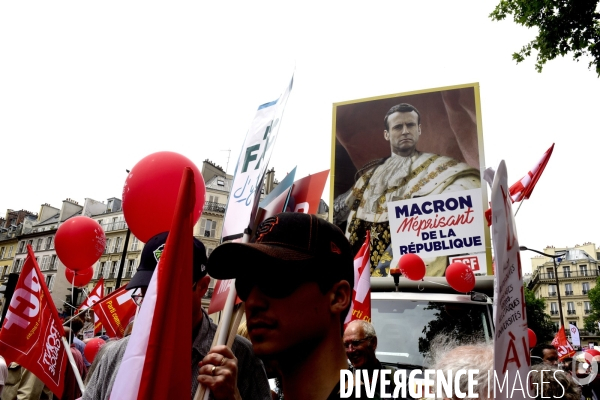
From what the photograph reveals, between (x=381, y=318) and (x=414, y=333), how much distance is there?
0.44 metres

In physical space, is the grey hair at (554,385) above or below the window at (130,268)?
below

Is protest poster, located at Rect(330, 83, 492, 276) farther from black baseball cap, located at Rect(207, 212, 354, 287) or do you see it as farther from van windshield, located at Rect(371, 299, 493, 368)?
black baseball cap, located at Rect(207, 212, 354, 287)

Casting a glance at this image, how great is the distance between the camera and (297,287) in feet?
4.23

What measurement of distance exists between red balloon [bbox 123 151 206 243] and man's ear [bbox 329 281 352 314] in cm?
199

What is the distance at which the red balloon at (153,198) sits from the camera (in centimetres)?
319

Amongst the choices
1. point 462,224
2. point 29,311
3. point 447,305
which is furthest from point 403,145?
point 29,311

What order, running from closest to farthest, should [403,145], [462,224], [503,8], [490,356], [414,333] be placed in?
[490,356]
[414,333]
[503,8]
[462,224]
[403,145]

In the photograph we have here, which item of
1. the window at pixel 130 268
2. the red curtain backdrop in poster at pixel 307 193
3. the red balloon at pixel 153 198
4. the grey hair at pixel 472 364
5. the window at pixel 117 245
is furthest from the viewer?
the window at pixel 117 245

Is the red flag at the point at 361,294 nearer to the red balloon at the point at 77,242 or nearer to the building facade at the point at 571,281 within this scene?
the red balloon at the point at 77,242

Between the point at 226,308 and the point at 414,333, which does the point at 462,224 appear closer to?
the point at 414,333

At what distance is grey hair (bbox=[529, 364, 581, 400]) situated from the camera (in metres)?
2.12

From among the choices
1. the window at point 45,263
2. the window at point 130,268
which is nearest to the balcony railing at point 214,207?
the window at point 130,268

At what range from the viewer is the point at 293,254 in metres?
1.30

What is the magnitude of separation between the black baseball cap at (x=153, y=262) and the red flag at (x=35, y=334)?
61.9 inches
